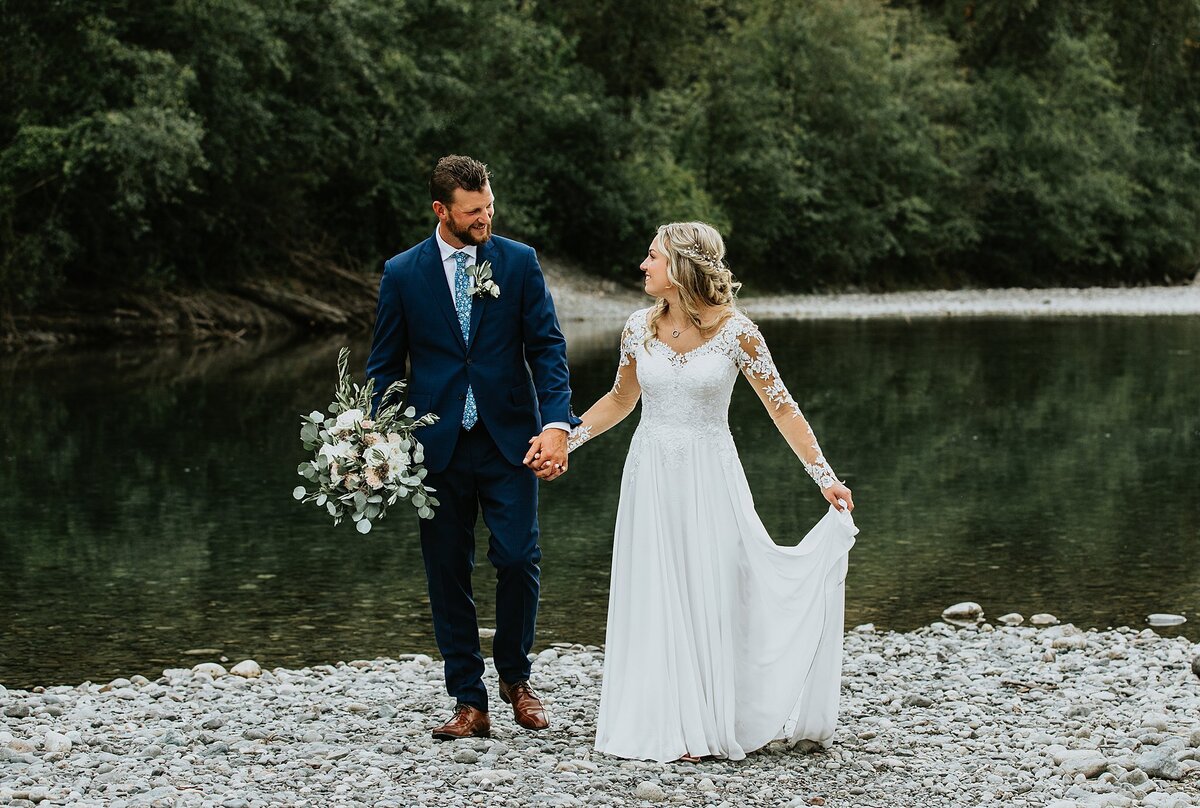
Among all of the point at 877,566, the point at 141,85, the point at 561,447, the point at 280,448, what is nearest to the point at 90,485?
the point at 280,448

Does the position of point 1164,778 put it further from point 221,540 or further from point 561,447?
point 221,540

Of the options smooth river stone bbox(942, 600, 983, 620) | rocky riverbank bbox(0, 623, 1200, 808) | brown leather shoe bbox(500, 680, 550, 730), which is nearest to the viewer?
rocky riverbank bbox(0, 623, 1200, 808)

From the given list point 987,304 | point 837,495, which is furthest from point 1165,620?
point 987,304

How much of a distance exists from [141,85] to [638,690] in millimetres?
25023

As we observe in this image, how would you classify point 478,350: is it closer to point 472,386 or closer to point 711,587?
point 472,386

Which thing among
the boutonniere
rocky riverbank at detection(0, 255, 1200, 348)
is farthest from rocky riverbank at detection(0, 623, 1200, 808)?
rocky riverbank at detection(0, 255, 1200, 348)

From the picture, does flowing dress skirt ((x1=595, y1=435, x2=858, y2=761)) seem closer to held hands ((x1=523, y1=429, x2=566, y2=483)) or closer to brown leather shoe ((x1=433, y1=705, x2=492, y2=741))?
held hands ((x1=523, y1=429, x2=566, y2=483))

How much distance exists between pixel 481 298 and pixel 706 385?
0.94 meters

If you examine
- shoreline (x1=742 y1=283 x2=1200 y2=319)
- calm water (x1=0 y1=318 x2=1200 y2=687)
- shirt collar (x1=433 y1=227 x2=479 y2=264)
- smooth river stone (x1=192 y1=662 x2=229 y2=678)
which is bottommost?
shoreline (x1=742 y1=283 x2=1200 y2=319)

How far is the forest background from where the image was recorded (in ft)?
95.3

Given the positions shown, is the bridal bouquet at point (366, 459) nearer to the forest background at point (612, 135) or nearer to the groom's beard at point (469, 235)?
the groom's beard at point (469, 235)

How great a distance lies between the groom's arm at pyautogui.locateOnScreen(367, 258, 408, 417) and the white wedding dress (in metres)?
0.95

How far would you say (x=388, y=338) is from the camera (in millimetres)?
5969

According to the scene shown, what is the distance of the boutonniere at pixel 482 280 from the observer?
19.1 feet
